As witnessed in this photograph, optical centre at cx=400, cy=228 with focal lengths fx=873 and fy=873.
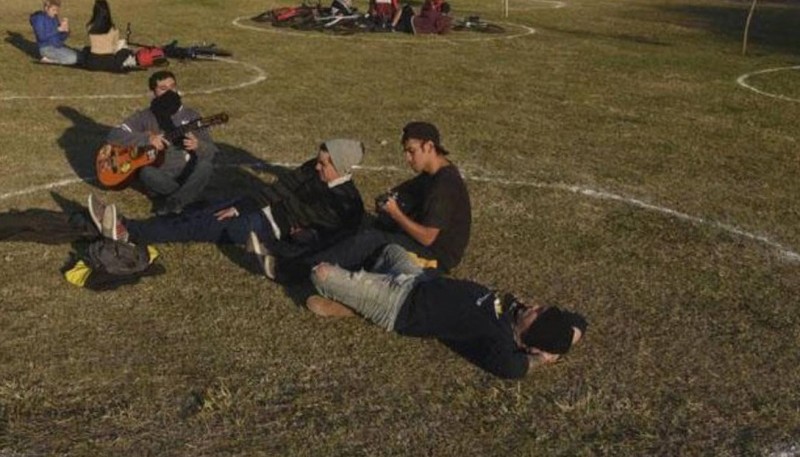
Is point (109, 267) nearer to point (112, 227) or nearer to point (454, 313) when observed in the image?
point (112, 227)

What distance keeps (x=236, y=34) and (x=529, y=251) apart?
1519cm

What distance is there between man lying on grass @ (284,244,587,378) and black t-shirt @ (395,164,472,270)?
0.51 m

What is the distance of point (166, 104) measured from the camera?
30.1 feet

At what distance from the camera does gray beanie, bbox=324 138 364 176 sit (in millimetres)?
7387

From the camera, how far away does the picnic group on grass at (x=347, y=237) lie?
5.95 meters

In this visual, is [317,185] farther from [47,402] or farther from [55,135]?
[55,135]

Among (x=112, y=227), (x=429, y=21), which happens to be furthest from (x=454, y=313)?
(x=429, y=21)

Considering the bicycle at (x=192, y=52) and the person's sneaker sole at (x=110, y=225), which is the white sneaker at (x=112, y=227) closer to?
the person's sneaker sole at (x=110, y=225)

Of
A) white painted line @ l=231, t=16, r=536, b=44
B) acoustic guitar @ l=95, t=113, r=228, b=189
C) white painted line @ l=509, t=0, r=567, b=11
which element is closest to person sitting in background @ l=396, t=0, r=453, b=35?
white painted line @ l=231, t=16, r=536, b=44

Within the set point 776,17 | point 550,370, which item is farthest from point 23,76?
point 776,17

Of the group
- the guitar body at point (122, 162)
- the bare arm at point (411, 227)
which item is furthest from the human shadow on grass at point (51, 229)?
the bare arm at point (411, 227)

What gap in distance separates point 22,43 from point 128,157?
468 inches

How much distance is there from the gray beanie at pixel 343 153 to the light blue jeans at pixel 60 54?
34.7 feet

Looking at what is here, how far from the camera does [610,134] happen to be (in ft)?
40.2
